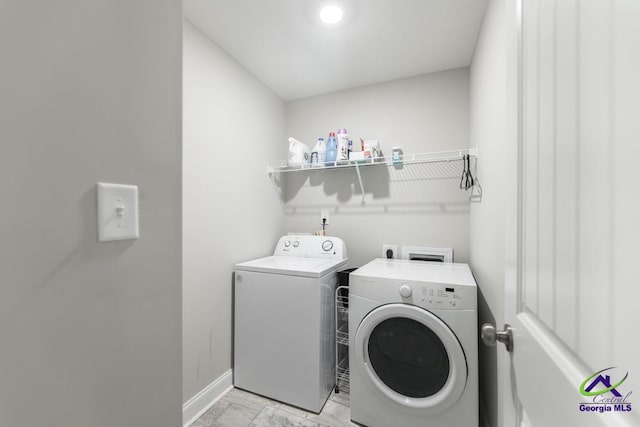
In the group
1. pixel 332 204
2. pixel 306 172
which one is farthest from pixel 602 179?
pixel 306 172

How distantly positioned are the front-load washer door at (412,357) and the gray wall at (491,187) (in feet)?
0.66

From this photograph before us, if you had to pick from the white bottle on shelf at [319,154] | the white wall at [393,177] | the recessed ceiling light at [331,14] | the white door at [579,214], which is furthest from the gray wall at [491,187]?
the white bottle on shelf at [319,154]

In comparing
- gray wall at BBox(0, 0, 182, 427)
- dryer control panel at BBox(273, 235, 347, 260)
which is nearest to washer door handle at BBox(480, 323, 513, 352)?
gray wall at BBox(0, 0, 182, 427)

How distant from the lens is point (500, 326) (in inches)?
45.7

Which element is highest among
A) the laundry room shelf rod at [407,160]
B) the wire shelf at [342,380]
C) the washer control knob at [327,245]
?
the laundry room shelf rod at [407,160]

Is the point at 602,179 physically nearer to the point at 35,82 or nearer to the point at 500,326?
the point at 35,82

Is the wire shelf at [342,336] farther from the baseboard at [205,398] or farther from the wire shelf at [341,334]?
the baseboard at [205,398]

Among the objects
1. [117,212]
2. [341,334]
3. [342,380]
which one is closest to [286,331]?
[341,334]

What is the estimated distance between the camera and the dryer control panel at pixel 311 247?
219 cm

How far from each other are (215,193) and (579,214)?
1841mm

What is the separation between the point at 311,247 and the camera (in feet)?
7.52

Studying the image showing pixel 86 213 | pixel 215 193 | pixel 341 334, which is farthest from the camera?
pixel 341 334

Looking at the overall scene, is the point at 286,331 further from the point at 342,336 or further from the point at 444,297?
the point at 444,297

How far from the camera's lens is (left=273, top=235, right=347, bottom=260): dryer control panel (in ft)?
7.19
